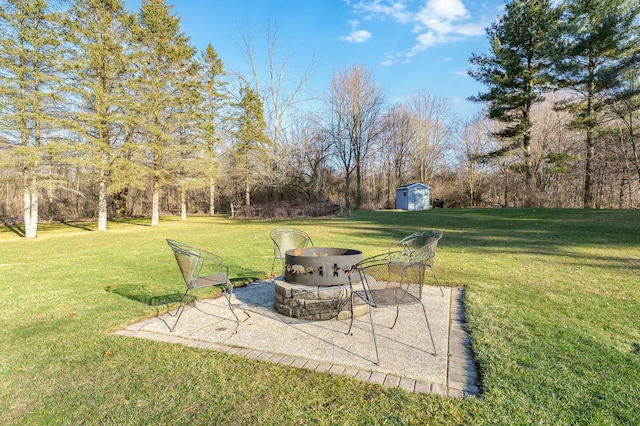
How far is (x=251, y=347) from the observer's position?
3.01 metres

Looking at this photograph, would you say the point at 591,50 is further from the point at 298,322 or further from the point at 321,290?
the point at 298,322

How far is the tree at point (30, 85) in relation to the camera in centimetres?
1279

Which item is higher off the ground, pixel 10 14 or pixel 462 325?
pixel 10 14

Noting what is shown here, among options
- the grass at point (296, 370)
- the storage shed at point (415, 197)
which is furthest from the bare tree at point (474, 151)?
the grass at point (296, 370)

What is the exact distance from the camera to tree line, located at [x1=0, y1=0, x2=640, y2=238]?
45.4 feet

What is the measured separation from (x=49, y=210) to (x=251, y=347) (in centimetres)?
2800

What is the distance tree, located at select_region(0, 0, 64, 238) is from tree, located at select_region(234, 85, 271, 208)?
44.6ft

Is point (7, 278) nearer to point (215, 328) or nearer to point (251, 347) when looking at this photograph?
point (215, 328)

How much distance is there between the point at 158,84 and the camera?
18.6m

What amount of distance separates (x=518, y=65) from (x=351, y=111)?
13.3 metres

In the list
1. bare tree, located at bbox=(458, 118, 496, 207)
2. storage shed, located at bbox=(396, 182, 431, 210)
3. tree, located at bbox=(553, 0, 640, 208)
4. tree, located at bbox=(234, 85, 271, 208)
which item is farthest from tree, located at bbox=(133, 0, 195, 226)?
bare tree, located at bbox=(458, 118, 496, 207)

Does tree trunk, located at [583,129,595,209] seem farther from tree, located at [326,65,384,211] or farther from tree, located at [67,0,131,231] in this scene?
tree, located at [67,0,131,231]

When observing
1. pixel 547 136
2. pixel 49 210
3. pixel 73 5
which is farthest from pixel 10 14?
pixel 547 136

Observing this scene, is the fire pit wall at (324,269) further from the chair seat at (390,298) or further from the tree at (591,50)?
the tree at (591,50)
